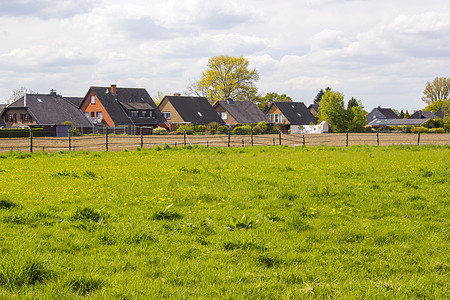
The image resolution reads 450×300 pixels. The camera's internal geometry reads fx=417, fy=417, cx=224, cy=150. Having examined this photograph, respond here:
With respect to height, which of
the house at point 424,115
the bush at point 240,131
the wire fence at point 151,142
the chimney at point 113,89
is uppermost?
the chimney at point 113,89

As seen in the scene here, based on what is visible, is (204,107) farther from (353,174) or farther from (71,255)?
(71,255)

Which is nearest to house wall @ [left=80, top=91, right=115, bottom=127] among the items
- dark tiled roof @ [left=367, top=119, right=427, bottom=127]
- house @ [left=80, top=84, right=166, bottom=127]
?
house @ [left=80, top=84, right=166, bottom=127]

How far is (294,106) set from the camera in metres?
105

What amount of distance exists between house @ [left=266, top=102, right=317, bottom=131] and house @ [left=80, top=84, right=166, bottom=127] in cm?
3078

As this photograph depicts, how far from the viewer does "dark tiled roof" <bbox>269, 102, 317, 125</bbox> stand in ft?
327

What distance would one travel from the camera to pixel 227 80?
103 m

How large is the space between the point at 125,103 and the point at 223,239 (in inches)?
3003

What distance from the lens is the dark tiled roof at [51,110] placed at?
2756 inches

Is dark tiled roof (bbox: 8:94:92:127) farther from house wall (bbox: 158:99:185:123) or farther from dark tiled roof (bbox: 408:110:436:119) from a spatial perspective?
dark tiled roof (bbox: 408:110:436:119)

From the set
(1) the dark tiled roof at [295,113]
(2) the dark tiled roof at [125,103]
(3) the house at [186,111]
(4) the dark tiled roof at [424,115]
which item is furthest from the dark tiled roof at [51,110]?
(4) the dark tiled roof at [424,115]

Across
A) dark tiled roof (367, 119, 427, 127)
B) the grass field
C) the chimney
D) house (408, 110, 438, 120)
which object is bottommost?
the grass field

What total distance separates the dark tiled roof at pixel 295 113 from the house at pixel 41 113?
4653 centimetres

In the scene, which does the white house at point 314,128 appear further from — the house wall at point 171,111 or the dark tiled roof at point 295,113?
the house wall at point 171,111

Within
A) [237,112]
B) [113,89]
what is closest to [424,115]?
[237,112]
